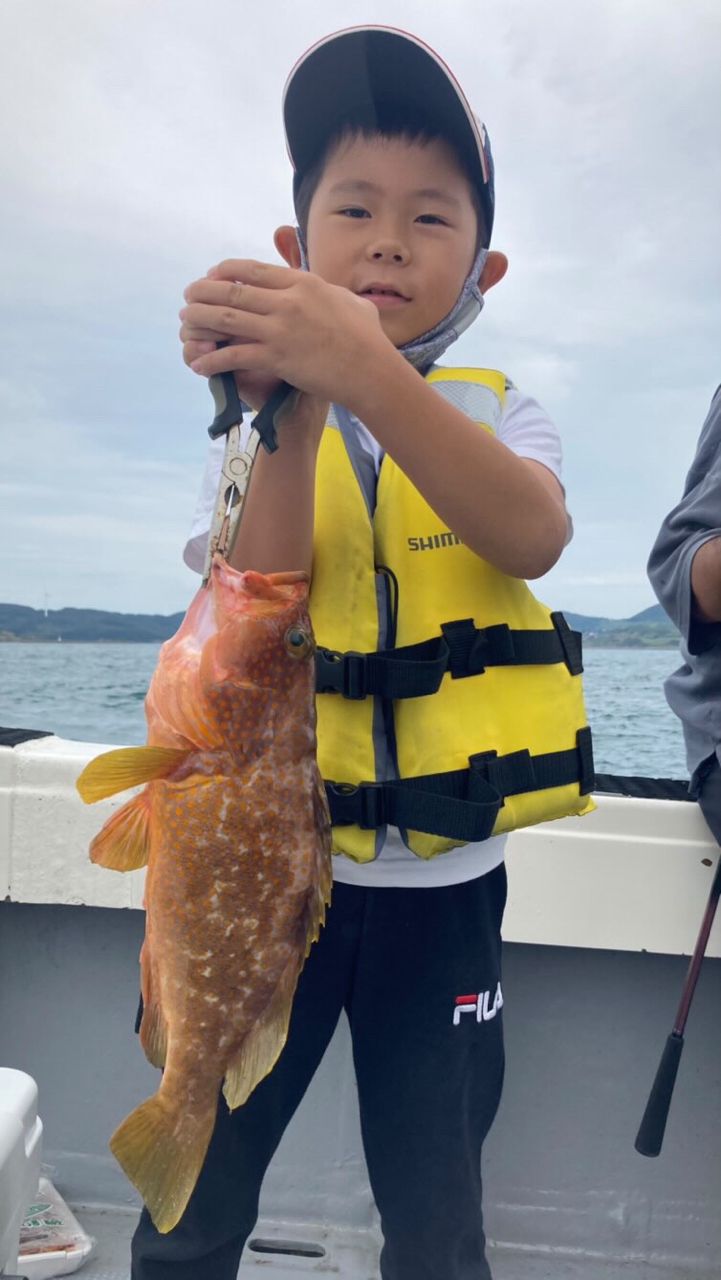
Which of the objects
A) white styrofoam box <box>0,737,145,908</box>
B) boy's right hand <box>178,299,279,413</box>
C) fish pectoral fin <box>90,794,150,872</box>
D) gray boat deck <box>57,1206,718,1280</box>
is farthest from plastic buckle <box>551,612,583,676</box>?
gray boat deck <box>57,1206,718,1280</box>

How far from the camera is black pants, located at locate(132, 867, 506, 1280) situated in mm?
1690

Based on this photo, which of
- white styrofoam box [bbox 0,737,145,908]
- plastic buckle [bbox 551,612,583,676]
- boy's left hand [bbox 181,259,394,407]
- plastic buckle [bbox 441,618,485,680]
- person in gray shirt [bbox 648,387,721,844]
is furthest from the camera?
white styrofoam box [bbox 0,737,145,908]

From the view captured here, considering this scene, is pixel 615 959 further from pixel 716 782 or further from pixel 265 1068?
pixel 265 1068

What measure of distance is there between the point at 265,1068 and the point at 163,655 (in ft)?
1.94

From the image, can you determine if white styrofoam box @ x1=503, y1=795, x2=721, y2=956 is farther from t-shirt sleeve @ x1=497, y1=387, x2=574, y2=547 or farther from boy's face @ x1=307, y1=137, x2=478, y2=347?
boy's face @ x1=307, y1=137, x2=478, y2=347

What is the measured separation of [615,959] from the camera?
300 cm

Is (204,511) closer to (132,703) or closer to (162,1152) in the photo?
(162,1152)

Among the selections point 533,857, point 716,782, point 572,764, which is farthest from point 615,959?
point 572,764

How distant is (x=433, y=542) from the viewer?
70.8 inches

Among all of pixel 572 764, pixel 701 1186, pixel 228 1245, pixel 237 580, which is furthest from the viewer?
pixel 701 1186

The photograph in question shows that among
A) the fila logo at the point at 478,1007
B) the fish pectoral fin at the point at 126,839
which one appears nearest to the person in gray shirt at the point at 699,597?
the fila logo at the point at 478,1007

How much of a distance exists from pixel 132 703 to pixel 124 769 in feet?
46.5

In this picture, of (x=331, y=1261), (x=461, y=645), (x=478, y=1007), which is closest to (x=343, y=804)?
(x=461, y=645)

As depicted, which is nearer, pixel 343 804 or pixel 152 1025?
pixel 152 1025
